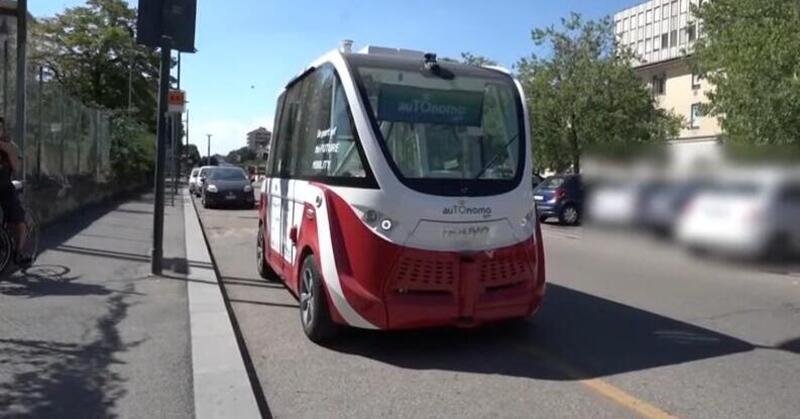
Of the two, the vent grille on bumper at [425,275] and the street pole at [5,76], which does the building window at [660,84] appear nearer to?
the street pole at [5,76]

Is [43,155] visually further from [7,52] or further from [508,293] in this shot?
[508,293]

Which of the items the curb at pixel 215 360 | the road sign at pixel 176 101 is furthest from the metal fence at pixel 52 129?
the curb at pixel 215 360

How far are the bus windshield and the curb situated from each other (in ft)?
6.73

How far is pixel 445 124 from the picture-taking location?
6762 millimetres

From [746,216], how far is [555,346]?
7.51ft

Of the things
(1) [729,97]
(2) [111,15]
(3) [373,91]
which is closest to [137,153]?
(1) [729,97]

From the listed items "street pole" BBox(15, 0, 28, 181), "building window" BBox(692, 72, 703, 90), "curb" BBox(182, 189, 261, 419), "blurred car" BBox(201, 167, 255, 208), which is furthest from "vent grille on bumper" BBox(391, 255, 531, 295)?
"blurred car" BBox(201, 167, 255, 208)

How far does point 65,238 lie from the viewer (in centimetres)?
1255

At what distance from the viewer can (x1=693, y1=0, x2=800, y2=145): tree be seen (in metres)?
16.2

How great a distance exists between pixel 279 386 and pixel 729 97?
1607 cm

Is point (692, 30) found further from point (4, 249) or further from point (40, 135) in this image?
point (4, 249)

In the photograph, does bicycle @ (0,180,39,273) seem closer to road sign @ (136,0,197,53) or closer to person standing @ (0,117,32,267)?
person standing @ (0,117,32,267)

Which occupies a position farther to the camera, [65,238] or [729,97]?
[729,97]

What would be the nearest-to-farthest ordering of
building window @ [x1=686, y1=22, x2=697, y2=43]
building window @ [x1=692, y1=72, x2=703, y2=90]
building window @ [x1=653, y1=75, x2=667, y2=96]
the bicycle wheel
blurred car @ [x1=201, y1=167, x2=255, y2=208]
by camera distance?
the bicycle wheel < building window @ [x1=692, y1=72, x2=703, y2=90] < blurred car @ [x1=201, y1=167, x2=255, y2=208] < building window @ [x1=686, y1=22, x2=697, y2=43] < building window @ [x1=653, y1=75, x2=667, y2=96]
